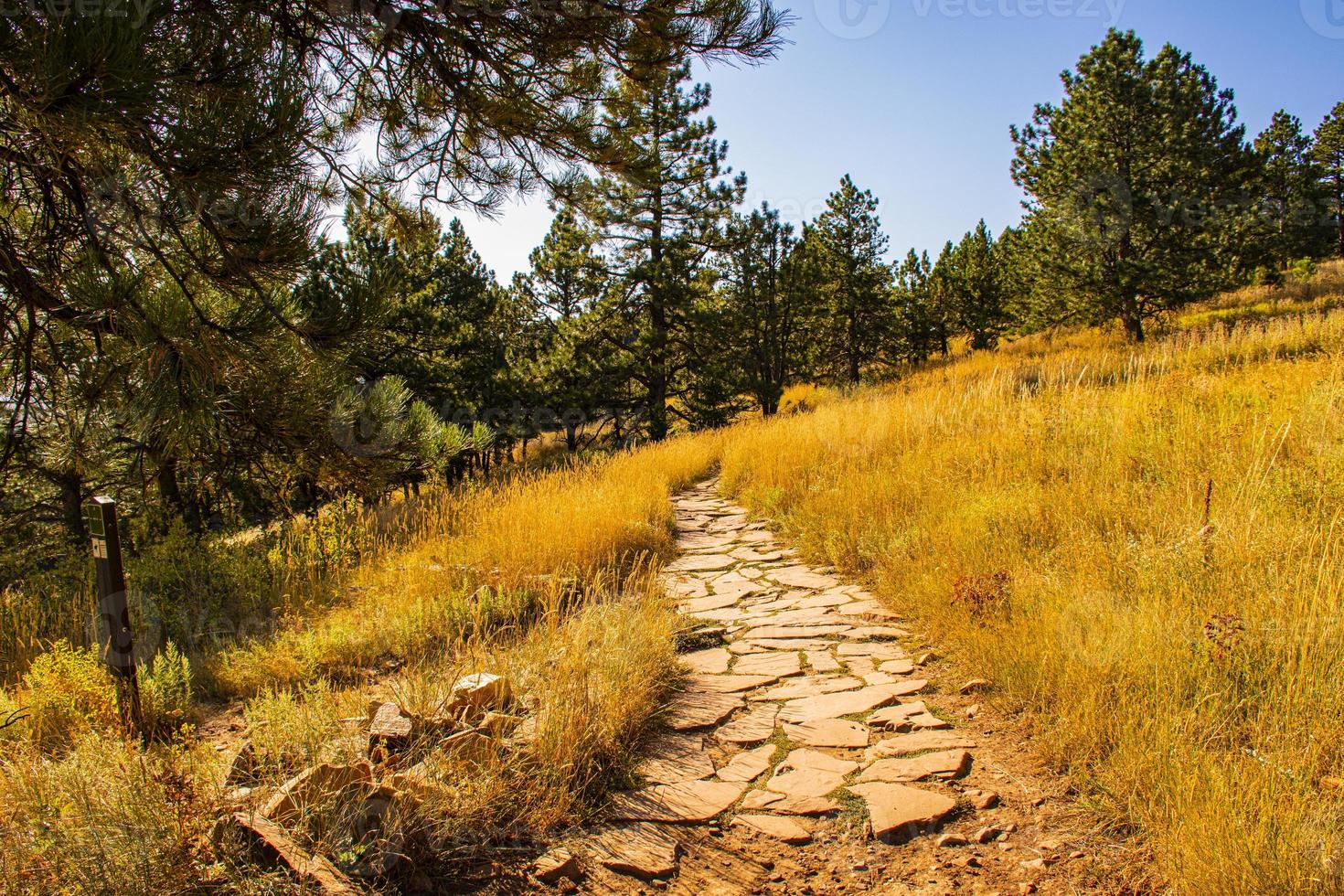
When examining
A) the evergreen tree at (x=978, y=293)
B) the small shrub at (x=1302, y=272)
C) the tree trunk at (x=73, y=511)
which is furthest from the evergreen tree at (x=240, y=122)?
the small shrub at (x=1302, y=272)

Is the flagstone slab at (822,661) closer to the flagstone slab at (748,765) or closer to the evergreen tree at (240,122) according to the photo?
the flagstone slab at (748,765)

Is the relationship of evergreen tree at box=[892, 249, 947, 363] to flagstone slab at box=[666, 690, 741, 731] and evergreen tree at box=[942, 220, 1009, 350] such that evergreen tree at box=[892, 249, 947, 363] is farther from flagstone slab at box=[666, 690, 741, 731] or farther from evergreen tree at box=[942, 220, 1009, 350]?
flagstone slab at box=[666, 690, 741, 731]

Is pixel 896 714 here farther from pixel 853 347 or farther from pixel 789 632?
pixel 853 347

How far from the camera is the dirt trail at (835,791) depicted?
1918 millimetres

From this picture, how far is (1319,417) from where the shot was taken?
4.15m

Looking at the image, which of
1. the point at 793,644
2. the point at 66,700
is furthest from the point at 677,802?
the point at 66,700

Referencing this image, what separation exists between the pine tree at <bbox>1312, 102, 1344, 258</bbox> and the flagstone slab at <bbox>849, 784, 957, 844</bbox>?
148ft

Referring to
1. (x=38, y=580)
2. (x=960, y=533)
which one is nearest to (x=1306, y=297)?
(x=960, y=533)

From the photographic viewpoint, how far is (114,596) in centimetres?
254

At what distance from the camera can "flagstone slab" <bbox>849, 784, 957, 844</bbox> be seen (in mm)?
2096

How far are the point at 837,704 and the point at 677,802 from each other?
3.44 ft

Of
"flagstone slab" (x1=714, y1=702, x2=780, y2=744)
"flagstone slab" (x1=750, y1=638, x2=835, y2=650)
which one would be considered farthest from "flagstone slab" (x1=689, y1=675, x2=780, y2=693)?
"flagstone slab" (x1=750, y1=638, x2=835, y2=650)

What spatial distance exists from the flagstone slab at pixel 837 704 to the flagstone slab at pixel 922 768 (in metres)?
0.44

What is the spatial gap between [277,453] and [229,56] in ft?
6.77
